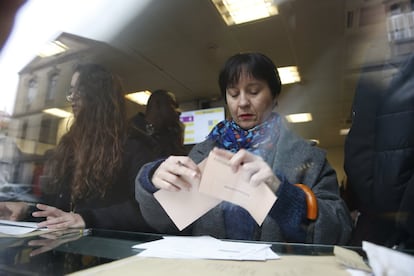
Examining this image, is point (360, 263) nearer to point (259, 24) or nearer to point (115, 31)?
point (259, 24)

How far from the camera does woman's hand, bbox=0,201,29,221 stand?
820 millimetres

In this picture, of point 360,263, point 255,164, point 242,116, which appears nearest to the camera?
point 360,263

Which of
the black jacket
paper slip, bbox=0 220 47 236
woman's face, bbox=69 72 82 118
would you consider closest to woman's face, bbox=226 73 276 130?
the black jacket

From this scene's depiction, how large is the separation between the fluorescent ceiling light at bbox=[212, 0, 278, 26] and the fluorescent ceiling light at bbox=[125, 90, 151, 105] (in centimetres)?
33

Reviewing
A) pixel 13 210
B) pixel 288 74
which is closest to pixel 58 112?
pixel 13 210

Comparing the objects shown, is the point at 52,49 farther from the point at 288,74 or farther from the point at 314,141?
the point at 314,141

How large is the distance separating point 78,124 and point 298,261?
2.42 feet

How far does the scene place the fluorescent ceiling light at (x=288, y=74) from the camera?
71 cm

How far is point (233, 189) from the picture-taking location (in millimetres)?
523

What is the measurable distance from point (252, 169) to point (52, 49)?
0.78 m

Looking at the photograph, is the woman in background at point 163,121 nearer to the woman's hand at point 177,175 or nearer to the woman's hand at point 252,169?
the woman's hand at point 177,175

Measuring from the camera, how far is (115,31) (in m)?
0.84

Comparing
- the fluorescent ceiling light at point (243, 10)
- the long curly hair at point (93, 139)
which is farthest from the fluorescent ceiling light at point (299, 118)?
the long curly hair at point (93, 139)

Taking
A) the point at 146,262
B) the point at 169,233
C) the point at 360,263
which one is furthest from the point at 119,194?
the point at 360,263
